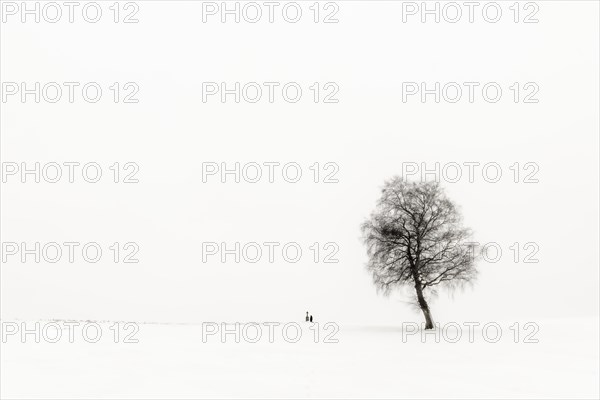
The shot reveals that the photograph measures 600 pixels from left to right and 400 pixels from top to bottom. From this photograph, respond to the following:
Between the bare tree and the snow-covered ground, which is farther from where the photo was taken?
the bare tree

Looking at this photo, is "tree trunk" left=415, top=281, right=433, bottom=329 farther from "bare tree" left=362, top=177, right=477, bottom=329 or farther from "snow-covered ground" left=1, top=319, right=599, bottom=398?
"snow-covered ground" left=1, top=319, right=599, bottom=398

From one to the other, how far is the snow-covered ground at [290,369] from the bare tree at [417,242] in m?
11.1

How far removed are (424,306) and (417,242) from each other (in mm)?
4892

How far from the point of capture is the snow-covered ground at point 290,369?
1491 centimetres

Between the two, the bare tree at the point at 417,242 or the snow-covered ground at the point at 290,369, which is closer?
the snow-covered ground at the point at 290,369

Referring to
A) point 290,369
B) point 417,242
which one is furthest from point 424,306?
point 290,369

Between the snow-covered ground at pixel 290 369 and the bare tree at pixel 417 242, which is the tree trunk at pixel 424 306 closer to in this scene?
the bare tree at pixel 417 242

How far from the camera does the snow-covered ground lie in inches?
587

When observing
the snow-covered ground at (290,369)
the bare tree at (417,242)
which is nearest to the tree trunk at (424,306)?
the bare tree at (417,242)

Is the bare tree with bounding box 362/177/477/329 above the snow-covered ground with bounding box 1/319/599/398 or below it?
above

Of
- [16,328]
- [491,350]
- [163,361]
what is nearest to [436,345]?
[491,350]

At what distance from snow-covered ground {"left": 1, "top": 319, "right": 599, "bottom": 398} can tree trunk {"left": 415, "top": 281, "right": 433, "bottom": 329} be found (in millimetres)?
10458

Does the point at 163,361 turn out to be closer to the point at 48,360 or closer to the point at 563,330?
the point at 48,360

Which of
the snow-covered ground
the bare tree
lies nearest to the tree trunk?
the bare tree
